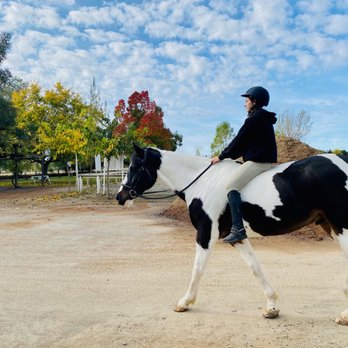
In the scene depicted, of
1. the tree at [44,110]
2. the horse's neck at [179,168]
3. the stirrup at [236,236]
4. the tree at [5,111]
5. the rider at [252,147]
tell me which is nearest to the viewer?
the stirrup at [236,236]

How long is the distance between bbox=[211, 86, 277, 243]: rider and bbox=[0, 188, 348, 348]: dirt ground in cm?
100

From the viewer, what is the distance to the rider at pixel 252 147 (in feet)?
12.8

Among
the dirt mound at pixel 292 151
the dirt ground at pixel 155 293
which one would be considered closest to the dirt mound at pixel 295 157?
the dirt mound at pixel 292 151

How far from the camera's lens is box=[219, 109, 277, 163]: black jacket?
4.00 meters

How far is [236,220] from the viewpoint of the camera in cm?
384

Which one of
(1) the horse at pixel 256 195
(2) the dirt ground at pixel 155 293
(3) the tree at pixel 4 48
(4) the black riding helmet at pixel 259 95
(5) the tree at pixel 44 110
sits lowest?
(2) the dirt ground at pixel 155 293

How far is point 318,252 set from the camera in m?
7.11

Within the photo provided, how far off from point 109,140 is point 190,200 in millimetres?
13658

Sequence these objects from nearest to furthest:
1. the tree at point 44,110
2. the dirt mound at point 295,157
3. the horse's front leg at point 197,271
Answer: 1. the horse's front leg at point 197,271
2. the dirt mound at point 295,157
3. the tree at point 44,110

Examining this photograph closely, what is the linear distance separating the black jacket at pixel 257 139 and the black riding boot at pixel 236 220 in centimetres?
50

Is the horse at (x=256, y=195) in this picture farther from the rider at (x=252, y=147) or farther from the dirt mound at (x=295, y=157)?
the dirt mound at (x=295, y=157)

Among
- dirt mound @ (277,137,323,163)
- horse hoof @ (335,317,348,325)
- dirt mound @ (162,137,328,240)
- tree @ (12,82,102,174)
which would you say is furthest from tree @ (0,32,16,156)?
horse hoof @ (335,317,348,325)

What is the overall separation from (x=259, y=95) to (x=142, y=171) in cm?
170

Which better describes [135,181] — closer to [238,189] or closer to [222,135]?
[238,189]
